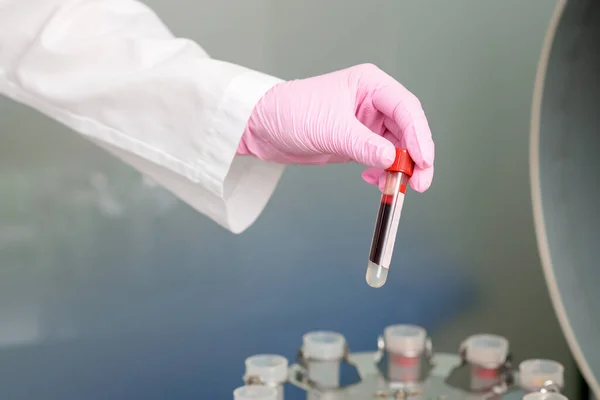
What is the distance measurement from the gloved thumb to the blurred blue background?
60 cm

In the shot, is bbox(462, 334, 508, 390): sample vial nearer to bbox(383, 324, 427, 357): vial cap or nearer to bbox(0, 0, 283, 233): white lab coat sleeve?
bbox(383, 324, 427, 357): vial cap

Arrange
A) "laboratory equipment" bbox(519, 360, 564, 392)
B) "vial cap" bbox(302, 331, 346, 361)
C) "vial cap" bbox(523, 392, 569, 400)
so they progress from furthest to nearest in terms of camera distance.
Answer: "vial cap" bbox(302, 331, 346, 361) → "laboratory equipment" bbox(519, 360, 564, 392) → "vial cap" bbox(523, 392, 569, 400)

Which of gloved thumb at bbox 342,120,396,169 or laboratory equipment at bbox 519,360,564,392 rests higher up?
gloved thumb at bbox 342,120,396,169

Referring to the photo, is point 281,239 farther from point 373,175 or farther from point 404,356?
point 373,175

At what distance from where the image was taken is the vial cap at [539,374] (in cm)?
94

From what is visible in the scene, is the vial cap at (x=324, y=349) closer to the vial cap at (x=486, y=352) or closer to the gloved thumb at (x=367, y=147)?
the vial cap at (x=486, y=352)

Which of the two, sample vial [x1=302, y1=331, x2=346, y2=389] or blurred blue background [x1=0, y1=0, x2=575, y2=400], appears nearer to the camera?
sample vial [x1=302, y1=331, x2=346, y2=389]

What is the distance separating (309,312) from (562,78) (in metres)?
0.69

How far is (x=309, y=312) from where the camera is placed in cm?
140

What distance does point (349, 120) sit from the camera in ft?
2.44

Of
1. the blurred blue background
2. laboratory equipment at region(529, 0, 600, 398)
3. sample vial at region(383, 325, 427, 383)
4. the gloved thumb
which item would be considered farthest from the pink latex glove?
the blurred blue background

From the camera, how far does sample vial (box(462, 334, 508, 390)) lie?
40.4 inches

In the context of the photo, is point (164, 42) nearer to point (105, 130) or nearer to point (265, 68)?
point (105, 130)

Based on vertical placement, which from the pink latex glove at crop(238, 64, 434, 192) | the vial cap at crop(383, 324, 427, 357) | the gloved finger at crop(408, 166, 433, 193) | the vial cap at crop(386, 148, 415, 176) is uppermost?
the pink latex glove at crop(238, 64, 434, 192)
